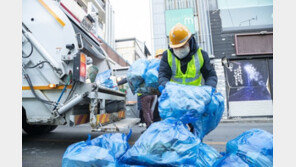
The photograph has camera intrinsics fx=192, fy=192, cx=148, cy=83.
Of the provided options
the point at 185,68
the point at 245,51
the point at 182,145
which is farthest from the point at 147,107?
the point at 245,51

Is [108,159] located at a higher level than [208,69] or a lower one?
lower

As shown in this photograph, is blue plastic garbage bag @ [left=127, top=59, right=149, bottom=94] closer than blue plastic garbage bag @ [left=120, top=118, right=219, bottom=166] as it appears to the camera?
No

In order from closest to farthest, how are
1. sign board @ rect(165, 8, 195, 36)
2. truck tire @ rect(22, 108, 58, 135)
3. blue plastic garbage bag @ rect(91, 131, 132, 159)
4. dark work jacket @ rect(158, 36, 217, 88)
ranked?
blue plastic garbage bag @ rect(91, 131, 132, 159), dark work jacket @ rect(158, 36, 217, 88), truck tire @ rect(22, 108, 58, 135), sign board @ rect(165, 8, 195, 36)

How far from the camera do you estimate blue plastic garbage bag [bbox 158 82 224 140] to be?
1.45 m

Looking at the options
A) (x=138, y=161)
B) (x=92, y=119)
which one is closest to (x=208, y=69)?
(x=138, y=161)

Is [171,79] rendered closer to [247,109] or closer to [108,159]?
[108,159]

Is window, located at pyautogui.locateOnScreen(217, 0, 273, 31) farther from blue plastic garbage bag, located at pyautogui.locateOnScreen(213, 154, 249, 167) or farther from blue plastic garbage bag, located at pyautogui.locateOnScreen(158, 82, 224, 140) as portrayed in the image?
blue plastic garbage bag, located at pyautogui.locateOnScreen(213, 154, 249, 167)

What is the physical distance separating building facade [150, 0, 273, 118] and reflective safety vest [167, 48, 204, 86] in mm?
6959

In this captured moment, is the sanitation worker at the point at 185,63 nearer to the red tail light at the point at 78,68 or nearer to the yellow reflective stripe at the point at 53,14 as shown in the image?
the red tail light at the point at 78,68

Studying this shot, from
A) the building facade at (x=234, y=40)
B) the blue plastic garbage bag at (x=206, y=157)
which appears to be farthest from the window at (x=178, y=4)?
the blue plastic garbage bag at (x=206, y=157)

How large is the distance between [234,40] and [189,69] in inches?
344

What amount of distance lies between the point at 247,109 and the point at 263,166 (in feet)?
25.9

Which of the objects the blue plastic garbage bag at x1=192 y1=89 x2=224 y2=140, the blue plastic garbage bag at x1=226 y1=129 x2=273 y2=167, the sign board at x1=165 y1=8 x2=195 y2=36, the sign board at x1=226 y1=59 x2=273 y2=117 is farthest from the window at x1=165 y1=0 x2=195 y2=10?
the blue plastic garbage bag at x1=226 y1=129 x2=273 y2=167

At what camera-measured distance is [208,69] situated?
2043 mm
